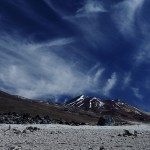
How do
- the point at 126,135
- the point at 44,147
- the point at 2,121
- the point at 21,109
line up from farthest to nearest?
the point at 21,109, the point at 2,121, the point at 126,135, the point at 44,147

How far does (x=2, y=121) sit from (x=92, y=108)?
516ft

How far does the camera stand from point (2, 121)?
4131 centimetres

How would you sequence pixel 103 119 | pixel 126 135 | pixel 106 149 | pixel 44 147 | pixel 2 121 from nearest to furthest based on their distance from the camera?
pixel 106 149 < pixel 44 147 < pixel 126 135 < pixel 2 121 < pixel 103 119

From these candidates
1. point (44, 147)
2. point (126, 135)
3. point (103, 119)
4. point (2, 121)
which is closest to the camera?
point (44, 147)

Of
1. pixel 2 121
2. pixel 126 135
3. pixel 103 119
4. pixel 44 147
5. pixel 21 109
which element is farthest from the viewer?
pixel 21 109

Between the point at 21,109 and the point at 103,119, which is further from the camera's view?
the point at 21,109

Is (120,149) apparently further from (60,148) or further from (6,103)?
(6,103)

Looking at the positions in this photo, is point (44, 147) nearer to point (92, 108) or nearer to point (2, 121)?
point (2, 121)

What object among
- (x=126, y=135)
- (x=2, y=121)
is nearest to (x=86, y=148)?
(x=126, y=135)

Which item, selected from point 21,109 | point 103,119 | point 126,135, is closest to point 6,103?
point 21,109

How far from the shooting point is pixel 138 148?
1611 centimetres

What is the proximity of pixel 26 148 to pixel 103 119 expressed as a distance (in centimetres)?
3478

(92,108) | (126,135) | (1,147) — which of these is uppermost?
(92,108)

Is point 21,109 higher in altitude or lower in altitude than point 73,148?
higher
